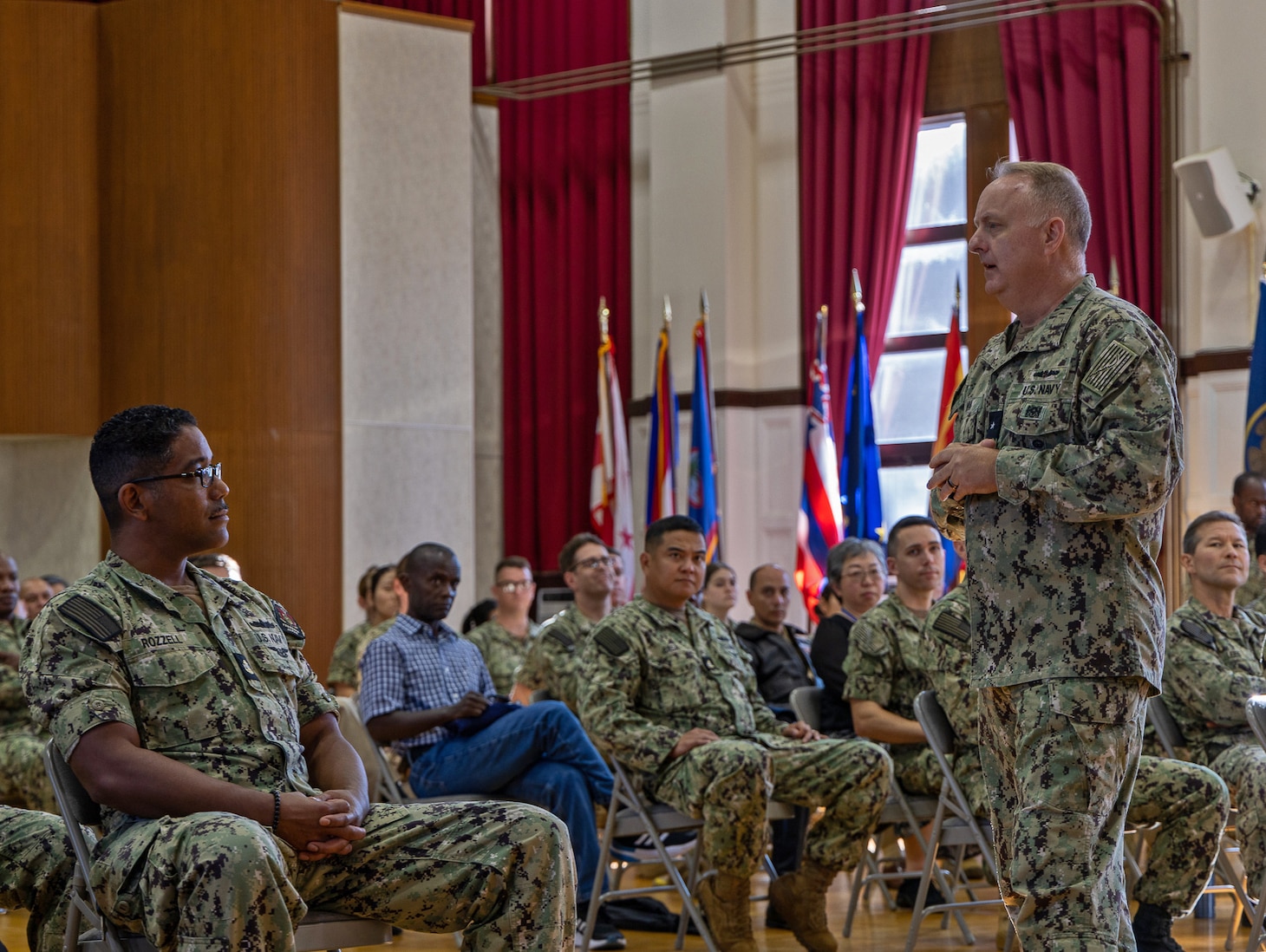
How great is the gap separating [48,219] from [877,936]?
21.7 ft

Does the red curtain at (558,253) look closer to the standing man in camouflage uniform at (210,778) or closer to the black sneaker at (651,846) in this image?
the black sneaker at (651,846)

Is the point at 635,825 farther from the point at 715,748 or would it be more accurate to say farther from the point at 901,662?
the point at 901,662

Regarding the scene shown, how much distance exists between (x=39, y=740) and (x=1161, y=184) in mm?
6522

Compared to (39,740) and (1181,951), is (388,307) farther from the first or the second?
(1181,951)

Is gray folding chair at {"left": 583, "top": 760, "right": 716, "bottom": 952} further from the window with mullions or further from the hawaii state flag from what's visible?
the window with mullions

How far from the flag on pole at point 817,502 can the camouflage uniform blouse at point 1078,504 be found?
645 centimetres

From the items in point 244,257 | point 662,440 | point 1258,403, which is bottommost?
point 662,440

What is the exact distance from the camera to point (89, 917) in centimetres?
277

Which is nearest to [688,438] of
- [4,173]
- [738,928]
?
[4,173]

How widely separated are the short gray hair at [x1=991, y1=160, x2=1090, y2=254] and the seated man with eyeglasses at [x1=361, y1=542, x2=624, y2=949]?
9.01 feet

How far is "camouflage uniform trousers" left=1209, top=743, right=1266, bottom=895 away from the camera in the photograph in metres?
4.44

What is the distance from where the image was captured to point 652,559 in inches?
200

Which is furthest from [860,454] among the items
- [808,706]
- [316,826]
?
[316,826]

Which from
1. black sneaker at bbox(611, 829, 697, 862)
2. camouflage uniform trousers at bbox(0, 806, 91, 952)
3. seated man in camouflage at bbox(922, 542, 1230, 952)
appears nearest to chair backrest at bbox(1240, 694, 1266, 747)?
seated man in camouflage at bbox(922, 542, 1230, 952)
